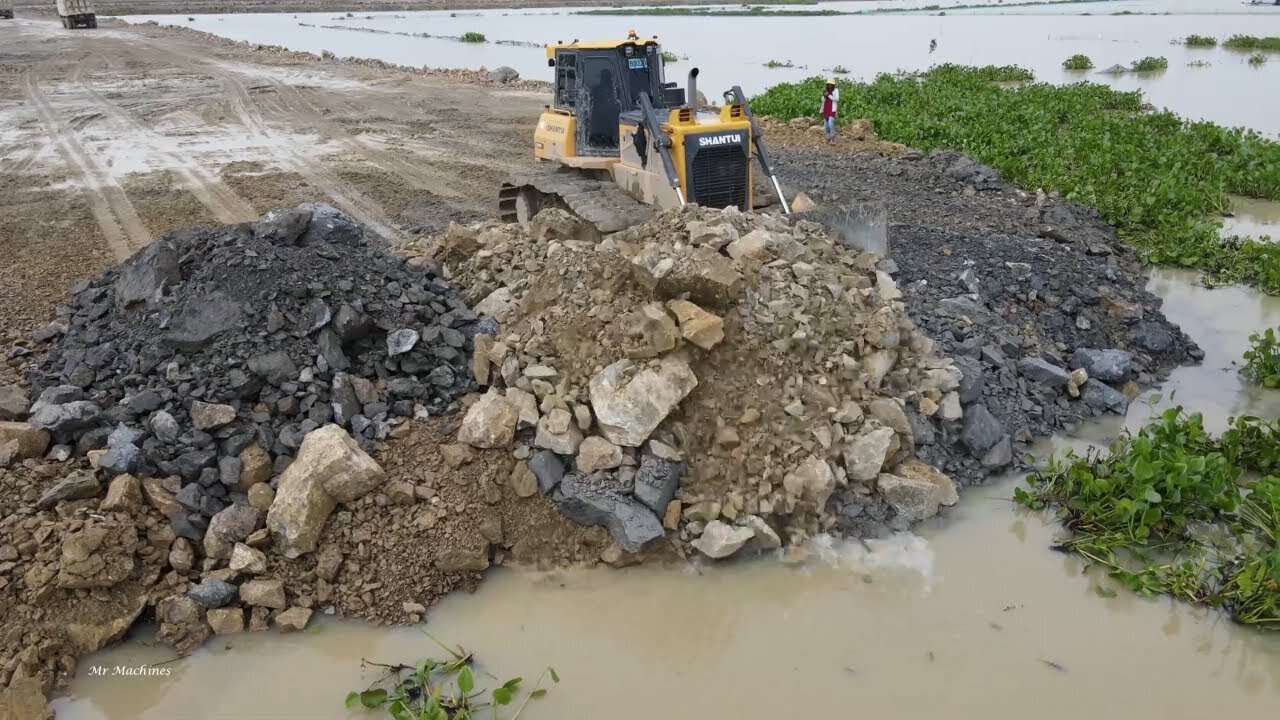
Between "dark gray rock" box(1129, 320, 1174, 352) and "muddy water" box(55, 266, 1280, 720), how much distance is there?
3.55 m

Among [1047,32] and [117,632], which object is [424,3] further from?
[117,632]

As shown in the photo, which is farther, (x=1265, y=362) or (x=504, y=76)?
(x=504, y=76)

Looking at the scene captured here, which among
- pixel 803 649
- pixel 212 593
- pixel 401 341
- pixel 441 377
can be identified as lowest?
pixel 803 649

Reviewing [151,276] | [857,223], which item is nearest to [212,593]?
[151,276]

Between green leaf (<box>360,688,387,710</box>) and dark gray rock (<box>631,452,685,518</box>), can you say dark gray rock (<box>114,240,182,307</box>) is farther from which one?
dark gray rock (<box>631,452,685,518</box>)

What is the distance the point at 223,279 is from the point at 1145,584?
6740 millimetres

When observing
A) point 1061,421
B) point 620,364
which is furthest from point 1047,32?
point 620,364

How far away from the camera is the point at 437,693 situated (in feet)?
13.9

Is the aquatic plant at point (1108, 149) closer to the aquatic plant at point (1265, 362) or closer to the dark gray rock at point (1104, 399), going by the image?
the aquatic plant at point (1265, 362)

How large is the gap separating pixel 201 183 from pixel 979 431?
39.8ft

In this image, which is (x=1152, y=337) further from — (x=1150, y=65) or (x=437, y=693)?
(x=1150, y=65)

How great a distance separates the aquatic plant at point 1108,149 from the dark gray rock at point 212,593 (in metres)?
10.9

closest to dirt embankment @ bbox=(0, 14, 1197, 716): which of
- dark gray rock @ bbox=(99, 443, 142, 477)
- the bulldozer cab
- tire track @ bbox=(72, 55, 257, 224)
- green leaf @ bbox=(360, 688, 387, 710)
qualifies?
dark gray rock @ bbox=(99, 443, 142, 477)

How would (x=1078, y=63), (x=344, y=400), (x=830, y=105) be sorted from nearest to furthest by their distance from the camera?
(x=344, y=400) < (x=830, y=105) < (x=1078, y=63)
